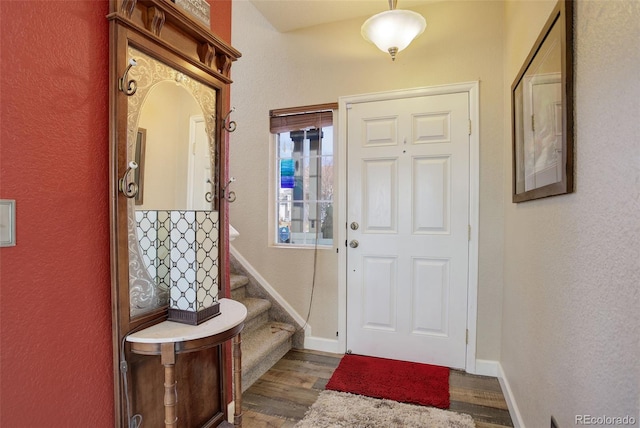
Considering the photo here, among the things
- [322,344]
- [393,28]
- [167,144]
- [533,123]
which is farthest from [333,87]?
[322,344]

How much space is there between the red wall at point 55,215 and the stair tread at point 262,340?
121 centimetres

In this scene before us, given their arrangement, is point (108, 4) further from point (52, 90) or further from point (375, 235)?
point (375, 235)

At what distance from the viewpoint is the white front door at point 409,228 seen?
8.20ft

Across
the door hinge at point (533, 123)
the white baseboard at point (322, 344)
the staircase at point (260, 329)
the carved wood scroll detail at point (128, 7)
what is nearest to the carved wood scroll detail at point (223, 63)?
the carved wood scroll detail at point (128, 7)

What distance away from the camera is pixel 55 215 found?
979 mm

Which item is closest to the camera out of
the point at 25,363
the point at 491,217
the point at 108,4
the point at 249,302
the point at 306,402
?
the point at 25,363

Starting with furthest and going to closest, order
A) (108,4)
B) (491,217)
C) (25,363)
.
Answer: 1. (491,217)
2. (108,4)
3. (25,363)

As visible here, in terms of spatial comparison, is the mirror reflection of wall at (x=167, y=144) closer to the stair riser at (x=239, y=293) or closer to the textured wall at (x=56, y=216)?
the textured wall at (x=56, y=216)

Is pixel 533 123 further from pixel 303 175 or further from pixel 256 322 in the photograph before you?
pixel 256 322

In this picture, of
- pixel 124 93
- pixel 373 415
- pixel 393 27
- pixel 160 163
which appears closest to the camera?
pixel 124 93

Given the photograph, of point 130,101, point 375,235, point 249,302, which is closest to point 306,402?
point 249,302

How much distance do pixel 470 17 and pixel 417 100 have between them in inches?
26.5

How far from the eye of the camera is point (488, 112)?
95.3 inches

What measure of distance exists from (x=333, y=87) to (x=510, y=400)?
2488mm
